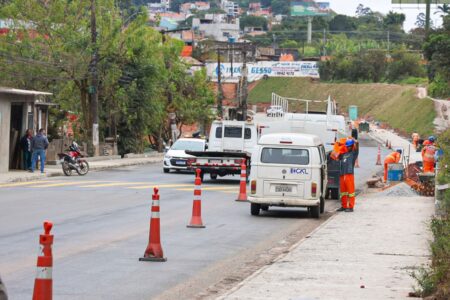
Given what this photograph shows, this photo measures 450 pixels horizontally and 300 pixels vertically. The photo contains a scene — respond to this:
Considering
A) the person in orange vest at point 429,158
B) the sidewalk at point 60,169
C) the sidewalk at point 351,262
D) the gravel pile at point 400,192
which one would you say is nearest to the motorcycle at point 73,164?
the sidewalk at point 60,169

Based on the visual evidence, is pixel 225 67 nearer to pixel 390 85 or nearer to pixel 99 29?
pixel 390 85

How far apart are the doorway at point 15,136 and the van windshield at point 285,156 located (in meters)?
19.3

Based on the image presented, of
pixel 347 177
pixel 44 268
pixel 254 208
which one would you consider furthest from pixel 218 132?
pixel 44 268

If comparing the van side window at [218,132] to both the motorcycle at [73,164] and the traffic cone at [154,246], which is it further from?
the traffic cone at [154,246]

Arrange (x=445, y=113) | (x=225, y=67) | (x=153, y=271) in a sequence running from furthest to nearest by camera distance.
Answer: (x=225, y=67), (x=445, y=113), (x=153, y=271)

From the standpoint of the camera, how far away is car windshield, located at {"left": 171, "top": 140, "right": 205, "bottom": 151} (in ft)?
144

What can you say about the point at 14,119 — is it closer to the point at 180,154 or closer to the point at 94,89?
the point at 180,154

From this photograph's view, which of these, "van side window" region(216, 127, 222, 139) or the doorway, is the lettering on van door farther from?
the doorway

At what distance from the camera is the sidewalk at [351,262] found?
39.9ft

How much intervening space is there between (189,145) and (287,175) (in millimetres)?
20570

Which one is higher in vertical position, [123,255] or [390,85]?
[390,85]

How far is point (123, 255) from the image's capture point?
626 inches

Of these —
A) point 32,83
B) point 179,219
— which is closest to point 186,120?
point 32,83

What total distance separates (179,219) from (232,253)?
5.77 metres
